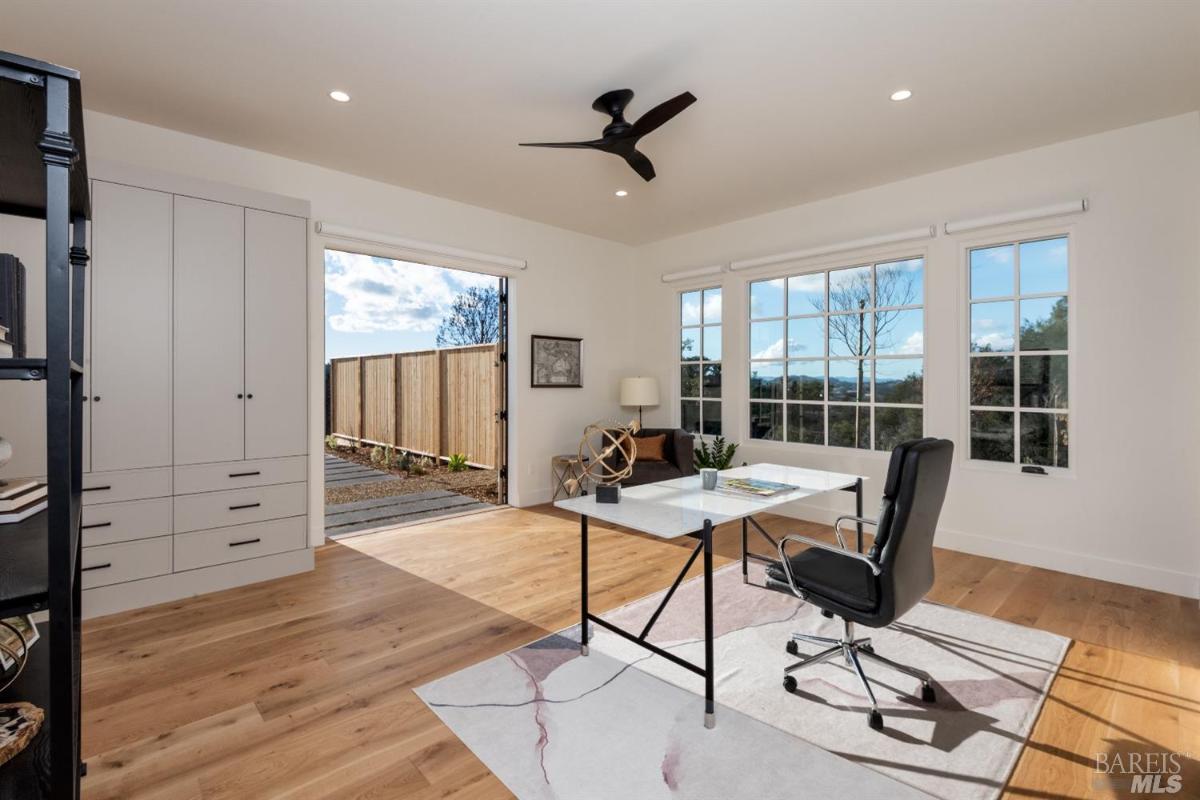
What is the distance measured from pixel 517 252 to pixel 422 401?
12.0 feet

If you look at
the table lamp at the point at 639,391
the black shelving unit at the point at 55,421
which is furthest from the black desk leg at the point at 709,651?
the table lamp at the point at 639,391

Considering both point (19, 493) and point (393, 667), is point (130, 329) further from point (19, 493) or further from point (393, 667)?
point (19, 493)

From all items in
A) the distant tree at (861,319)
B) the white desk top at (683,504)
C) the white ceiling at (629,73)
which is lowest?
the white desk top at (683,504)

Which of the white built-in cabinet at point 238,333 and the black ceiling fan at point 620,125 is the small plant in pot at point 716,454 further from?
the white built-in cabinet at point 238,333

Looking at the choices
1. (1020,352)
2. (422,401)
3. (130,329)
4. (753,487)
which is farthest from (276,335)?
(1020,352)

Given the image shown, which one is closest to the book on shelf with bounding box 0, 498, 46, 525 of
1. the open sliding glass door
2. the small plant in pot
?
the open sliding glass door

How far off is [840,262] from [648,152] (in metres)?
2.00

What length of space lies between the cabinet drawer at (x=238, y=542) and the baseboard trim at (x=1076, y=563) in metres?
4.48

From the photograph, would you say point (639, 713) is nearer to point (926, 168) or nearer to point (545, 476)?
point (545, 476)

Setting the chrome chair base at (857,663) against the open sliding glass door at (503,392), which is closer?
the chrome chair base at (857,663)

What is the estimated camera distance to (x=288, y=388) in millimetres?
3639

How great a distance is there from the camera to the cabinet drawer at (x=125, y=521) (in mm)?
2998

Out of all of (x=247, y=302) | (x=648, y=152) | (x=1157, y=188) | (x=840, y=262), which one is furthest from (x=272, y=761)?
(x=1157, y=188)

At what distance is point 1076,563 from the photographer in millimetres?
3684
